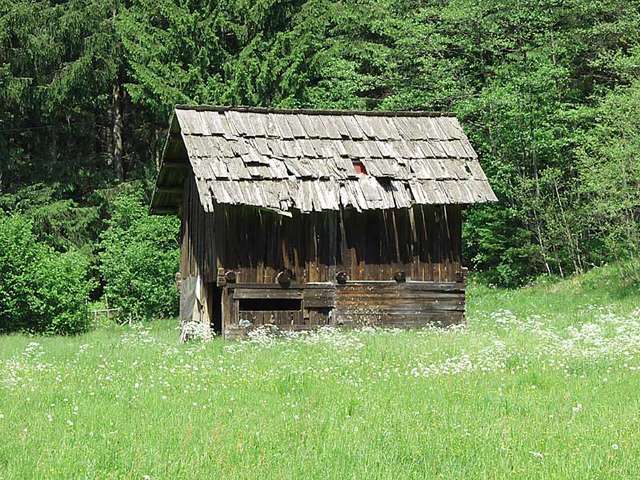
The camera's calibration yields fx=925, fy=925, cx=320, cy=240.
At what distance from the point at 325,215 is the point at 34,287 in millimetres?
12276

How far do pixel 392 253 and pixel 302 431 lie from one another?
44.7 feet

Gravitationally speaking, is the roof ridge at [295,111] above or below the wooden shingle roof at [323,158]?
above

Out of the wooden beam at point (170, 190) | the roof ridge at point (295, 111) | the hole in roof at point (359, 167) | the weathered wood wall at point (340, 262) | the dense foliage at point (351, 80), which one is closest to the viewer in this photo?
the weathered wood wall at point (340, 262)

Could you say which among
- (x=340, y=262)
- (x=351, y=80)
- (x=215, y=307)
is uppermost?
(x=351, y=80)

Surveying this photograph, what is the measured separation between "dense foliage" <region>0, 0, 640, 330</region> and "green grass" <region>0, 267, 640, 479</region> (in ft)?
61.2

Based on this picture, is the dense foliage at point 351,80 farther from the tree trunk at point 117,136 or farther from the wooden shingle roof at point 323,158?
the wooden shingle roof at point 323,158

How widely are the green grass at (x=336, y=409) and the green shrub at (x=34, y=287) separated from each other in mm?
11881

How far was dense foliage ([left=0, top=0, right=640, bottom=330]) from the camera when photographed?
36.1 m

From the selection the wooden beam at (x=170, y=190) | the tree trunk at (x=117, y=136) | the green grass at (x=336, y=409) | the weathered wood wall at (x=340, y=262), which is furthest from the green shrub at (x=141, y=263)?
the green grass at (x=336, y=409)

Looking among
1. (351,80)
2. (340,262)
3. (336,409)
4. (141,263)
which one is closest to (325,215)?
(340,262)

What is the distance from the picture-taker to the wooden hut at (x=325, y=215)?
21891 mm

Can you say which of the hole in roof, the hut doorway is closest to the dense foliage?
the hut doorway

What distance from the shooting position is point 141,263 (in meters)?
35.1

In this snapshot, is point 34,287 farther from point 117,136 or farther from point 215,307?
point 117,136
